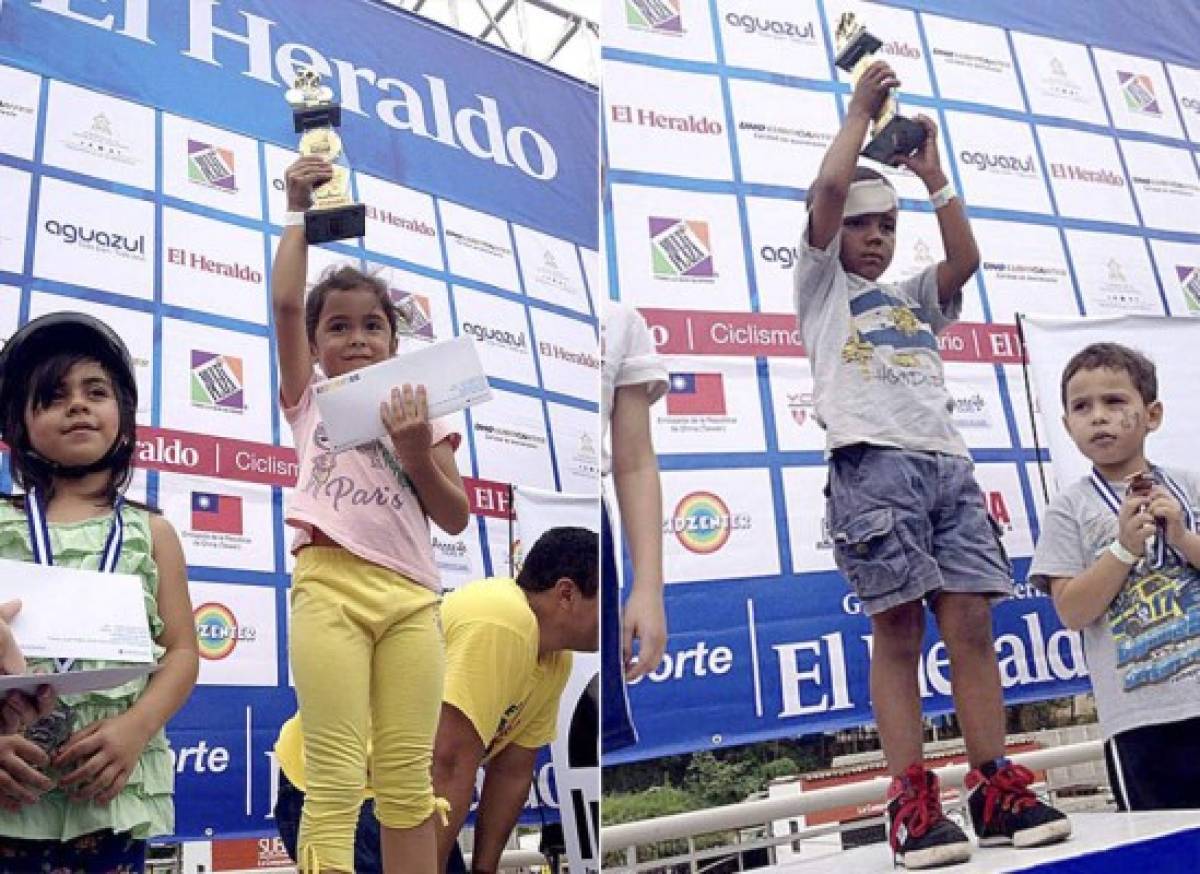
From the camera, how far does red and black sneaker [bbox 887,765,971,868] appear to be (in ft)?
4.00

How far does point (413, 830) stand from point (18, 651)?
14.8 inches

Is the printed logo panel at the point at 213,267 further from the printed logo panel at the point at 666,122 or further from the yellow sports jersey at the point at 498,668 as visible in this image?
the printed logo panel at the point at 666,122

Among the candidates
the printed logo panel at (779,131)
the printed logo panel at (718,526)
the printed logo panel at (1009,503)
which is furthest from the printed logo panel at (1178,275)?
the printed logo panel at (718,526)

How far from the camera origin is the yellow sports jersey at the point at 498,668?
53.7 inches

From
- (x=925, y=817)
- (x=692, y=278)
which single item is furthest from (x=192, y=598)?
(x=692, y=278)

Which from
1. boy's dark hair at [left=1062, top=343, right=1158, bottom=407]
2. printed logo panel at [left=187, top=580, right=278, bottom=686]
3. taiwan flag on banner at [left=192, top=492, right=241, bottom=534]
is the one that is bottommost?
printed logo panel at [left=187, top=580, right=278, bottom=686]

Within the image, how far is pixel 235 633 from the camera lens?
4.09ft

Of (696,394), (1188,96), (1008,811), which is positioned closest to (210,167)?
(696,394)

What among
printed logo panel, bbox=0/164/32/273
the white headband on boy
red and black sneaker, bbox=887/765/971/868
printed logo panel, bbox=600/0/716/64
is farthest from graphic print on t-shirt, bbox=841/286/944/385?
printed logo panel, bbox=0/164/32/273

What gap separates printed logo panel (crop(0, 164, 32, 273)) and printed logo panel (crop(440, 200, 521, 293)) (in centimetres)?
49

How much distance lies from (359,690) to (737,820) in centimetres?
74

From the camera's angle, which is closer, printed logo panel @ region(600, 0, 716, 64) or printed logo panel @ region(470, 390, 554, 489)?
printed logo panel @ region(470, 390, 554, 489)

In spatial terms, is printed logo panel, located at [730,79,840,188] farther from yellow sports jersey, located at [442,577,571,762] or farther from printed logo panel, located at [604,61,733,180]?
yellow sports jersey, located at [442,577,571,762]

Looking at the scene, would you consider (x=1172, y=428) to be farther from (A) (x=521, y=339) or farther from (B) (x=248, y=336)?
(B) (x=248, y=336)
